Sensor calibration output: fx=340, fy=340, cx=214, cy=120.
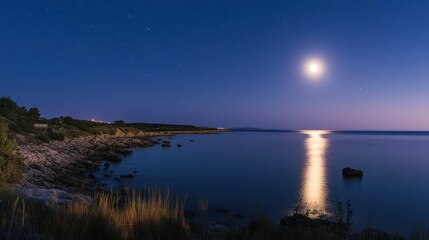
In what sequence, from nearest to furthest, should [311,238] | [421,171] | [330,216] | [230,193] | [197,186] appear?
[311,238]
[330,216]
[230,193]
[197,186]
[421,171]

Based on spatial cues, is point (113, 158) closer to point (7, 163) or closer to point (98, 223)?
point (7, 163)

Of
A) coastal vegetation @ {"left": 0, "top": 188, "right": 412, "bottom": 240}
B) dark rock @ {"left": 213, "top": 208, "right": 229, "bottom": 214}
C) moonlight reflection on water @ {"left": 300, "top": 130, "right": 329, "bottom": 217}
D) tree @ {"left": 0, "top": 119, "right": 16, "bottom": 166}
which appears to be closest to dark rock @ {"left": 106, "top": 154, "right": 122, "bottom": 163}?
moonlight reflection on water @ {"left": 300, "top": 130, "right": 329, "bottom": 217}

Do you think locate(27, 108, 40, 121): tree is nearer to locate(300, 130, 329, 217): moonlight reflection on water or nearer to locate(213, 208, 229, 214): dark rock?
locate(300, 130, 329, 217): moonlight reflection on water

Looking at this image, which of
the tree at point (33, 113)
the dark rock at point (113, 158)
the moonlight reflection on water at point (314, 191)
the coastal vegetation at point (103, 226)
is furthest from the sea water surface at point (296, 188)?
the tree at point (33, 113)

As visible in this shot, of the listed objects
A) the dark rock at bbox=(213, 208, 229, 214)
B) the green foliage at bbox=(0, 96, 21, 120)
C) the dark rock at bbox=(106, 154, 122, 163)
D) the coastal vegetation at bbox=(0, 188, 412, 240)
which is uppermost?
the green foliage at bbox=(0, 96, 21, 120)

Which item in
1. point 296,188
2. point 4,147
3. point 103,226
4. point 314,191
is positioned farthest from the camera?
point 296,188

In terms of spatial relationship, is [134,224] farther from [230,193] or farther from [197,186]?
[197,186]

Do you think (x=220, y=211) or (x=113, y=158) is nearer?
(x=220, y=211)

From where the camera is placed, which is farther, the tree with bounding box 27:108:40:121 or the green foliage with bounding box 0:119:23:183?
the tree with bounding box 27:108:40:121

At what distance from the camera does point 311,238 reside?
5629 mm

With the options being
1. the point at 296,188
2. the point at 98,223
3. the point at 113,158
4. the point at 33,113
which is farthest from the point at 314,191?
the point at 33,113

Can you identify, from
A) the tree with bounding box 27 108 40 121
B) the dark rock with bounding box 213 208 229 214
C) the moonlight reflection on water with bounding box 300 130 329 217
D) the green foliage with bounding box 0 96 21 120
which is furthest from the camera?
the tree with bounding box 27 108 40 121

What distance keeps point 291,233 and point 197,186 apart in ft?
60.7

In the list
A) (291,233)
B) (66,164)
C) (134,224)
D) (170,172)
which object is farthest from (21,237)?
(170,172)
